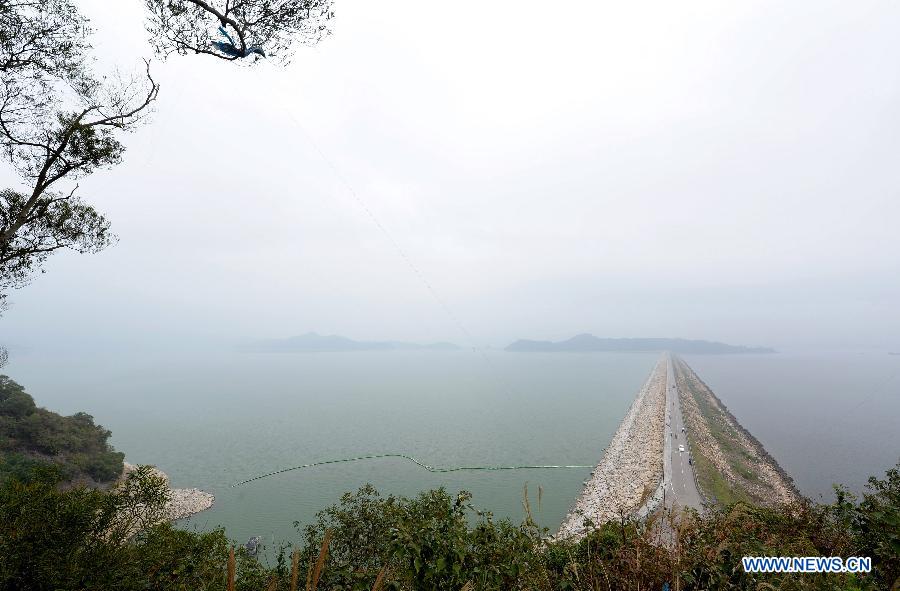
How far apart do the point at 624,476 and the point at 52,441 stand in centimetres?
3258

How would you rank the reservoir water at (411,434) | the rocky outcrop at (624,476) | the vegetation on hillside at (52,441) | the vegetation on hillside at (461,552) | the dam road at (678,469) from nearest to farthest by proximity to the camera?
the vegetation on hillside at (461,552) → the rocky outcrop at (624,476) → the vegetation on hillside at (52,441) → the dam road at (678,469) → the reservoir water at (411,434)

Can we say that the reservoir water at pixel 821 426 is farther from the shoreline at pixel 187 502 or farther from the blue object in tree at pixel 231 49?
the shoreline at pixel 187 502

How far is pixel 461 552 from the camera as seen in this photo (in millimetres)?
3590

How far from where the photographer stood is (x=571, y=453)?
101ft

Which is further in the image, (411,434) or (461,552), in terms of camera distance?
(411,434)

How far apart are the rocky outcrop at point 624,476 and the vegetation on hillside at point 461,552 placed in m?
8.48

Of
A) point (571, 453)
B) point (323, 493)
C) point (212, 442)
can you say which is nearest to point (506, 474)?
point (571, 453)

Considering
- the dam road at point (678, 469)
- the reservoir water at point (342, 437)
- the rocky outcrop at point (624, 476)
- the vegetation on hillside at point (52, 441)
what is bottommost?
the reservoir water at point (342, 437)

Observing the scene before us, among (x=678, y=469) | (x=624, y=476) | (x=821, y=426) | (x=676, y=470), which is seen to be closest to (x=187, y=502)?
(x=624, y=476)

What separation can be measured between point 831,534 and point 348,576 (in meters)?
6.89

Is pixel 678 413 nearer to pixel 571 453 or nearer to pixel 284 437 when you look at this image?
pixel 571 453

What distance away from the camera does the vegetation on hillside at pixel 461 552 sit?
2506 mm

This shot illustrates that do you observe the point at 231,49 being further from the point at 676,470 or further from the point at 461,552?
the point at 676,470

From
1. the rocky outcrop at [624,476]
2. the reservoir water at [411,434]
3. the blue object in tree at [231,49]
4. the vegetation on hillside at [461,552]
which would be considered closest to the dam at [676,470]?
the rocky outcrop at [624,476]
